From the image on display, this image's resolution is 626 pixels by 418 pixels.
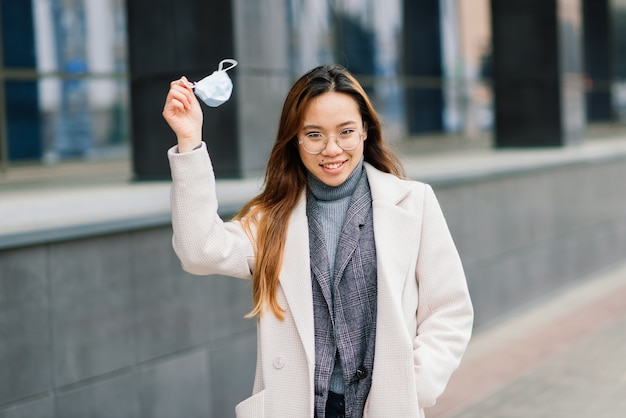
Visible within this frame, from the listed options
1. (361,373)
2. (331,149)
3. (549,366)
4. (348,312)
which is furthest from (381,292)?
(549,366)

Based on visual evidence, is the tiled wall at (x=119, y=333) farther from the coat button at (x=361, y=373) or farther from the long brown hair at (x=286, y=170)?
the coat button at (x=361, y=373)

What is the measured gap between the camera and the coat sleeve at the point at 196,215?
271 cm

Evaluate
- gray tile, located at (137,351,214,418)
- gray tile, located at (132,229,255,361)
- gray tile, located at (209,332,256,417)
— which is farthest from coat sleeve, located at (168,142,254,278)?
gray tile, located at (209,332,256,417)

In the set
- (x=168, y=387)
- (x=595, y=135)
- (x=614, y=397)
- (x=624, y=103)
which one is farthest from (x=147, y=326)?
(x=624, y=103)

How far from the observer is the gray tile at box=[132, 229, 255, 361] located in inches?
206

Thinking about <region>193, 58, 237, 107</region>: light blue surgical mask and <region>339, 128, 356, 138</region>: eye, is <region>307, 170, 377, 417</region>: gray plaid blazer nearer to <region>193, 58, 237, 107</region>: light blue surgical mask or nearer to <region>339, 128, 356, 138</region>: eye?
<region>339, 128, 356, 138</region>: eye

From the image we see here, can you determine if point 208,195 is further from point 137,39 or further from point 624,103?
point 624,103

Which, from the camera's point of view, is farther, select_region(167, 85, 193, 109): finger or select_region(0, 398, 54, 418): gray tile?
select_region(0, 398, 54, 418): gray tile

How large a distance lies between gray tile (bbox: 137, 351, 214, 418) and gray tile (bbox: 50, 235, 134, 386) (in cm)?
23

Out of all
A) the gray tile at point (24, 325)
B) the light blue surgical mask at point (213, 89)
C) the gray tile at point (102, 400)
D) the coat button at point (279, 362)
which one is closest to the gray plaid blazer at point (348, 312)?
the coat button at point (279, 362)

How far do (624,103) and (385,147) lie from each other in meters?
20.8

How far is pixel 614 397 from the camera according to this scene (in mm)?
6453

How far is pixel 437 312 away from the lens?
288 cm

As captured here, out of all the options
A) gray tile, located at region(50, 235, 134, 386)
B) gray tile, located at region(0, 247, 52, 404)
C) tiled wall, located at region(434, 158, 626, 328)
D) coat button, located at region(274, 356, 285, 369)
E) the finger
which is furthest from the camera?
tiled wall, located at region(434, 158, 626, 328)
